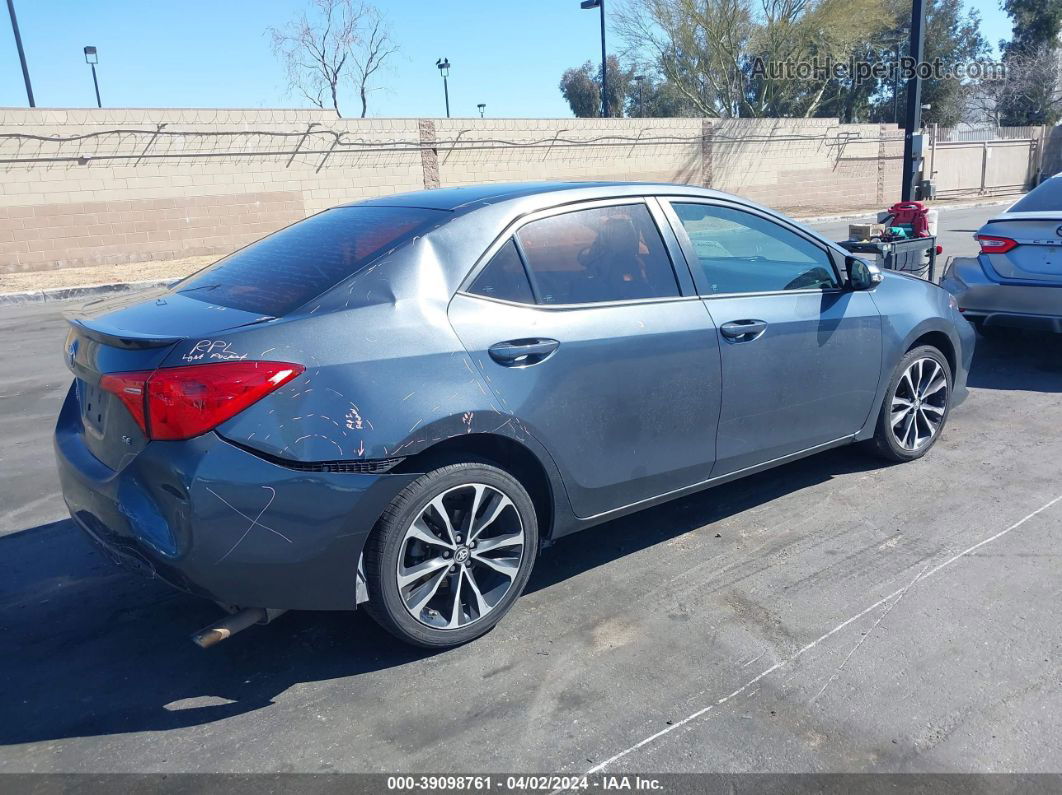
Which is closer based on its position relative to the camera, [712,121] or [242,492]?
[242,492]

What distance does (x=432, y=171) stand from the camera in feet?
80.6

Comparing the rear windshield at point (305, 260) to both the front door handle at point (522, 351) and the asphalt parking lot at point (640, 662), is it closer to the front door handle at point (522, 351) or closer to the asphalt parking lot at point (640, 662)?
the front door handle at point (522, 351)

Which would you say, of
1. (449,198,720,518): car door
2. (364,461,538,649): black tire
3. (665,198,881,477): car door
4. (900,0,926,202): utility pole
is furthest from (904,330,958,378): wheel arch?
(900,0,926,202): utility pole

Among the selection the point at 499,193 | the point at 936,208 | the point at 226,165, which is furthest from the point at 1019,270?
the point at 936,208

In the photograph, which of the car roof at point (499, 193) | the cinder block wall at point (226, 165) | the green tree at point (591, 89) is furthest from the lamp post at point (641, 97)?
the car roof at point (499, 193)

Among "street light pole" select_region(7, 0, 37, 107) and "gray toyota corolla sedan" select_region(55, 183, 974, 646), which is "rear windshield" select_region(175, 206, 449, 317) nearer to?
"gray toyota corolla sedan" select_region(55, 183, 974, 646)

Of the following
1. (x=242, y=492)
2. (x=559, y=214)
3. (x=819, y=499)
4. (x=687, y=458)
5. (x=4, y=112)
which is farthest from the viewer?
(x=4, y=112)

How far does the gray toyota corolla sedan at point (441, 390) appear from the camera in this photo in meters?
2.93

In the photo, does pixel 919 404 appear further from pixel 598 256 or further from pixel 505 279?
pixel 505 279

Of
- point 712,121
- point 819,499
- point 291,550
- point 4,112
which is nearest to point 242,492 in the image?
point 291,550

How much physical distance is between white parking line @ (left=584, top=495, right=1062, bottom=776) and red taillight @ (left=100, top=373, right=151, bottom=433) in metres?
1.84

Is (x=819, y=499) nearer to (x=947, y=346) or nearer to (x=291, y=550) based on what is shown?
(x=947, y=346)

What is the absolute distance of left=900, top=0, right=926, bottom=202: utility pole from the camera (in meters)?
13.3

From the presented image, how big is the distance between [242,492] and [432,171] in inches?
894
